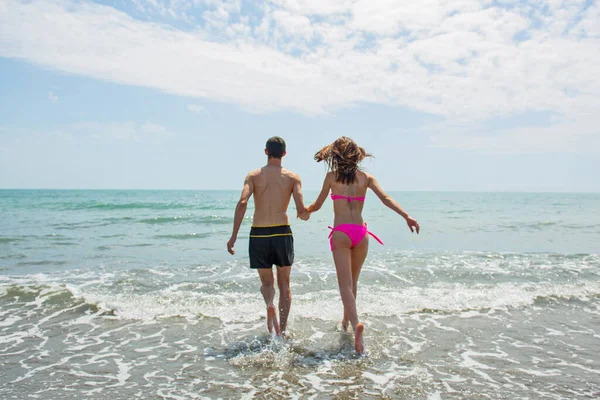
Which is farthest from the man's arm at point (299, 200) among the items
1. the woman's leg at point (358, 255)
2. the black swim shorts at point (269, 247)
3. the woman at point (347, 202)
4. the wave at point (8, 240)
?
the wave at point (8, 240)

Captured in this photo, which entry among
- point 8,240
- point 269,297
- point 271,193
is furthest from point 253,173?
point 8,240

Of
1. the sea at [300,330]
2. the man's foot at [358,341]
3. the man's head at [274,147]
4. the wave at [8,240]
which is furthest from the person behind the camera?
the wave at [8,240]

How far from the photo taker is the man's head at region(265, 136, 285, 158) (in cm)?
520

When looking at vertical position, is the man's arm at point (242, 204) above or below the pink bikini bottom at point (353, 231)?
above

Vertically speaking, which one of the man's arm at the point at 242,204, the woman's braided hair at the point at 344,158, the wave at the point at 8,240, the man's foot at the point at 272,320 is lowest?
the wave at the point at 8,240

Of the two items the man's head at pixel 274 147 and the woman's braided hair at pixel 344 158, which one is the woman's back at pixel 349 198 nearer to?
the woman's braided hair at pixel 344 158

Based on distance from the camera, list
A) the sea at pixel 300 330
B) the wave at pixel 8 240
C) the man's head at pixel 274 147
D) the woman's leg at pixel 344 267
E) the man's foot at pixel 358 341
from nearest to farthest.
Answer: the sea at pixel 300 330
the man's foot at pixel 358 341
the woman's leg at pixel 344 267
the man's head at pixel 274 147
the wave at pixel 8 240

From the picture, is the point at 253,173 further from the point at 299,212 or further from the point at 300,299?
the point at 300,299

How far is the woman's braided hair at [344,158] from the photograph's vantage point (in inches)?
194

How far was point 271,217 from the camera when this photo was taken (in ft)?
16.8

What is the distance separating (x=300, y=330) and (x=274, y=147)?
251 centimetres

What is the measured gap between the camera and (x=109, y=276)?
30.3 feet

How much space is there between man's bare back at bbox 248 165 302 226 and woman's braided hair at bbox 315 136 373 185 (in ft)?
1.80

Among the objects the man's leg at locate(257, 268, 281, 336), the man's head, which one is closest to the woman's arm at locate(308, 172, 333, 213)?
the man's head
